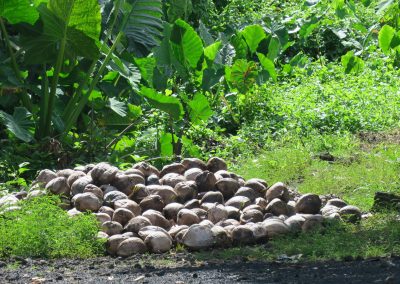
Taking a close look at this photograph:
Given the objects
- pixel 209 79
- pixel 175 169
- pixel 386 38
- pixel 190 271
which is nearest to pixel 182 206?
pixel 175 169

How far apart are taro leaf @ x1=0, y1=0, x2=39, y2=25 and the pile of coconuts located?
2.18m

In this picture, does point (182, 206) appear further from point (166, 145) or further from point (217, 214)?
point (166, 145)

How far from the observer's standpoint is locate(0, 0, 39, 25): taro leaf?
884 centimetres

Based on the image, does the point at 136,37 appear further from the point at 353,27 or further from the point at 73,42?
the point at 353,27

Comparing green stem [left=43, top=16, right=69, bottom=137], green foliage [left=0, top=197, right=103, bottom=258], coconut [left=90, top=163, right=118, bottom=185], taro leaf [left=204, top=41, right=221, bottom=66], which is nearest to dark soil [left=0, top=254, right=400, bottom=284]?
green foliage [left=0, top=197, right=103, bottom=258]

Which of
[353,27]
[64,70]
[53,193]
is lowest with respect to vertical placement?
[53,193]

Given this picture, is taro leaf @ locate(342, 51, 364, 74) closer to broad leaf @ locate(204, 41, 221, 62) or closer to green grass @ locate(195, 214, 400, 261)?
broad leaf @ locate(204, 41, 221, 62)

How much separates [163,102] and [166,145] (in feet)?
1.63

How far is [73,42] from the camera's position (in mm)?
8969

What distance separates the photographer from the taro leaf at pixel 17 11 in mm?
8844

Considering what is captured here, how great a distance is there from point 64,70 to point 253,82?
8.75 ft

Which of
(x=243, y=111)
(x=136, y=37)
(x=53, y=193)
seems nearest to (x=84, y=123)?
(x=136, y=37)

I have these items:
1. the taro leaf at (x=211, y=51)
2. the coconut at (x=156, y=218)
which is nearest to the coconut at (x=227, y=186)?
the coconut at (x=156, y=218)

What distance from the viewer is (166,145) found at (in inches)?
383
